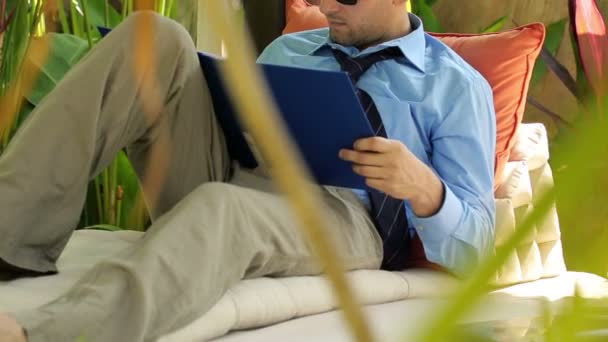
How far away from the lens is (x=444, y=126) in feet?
4.96

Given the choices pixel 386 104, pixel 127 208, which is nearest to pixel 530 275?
pixel 386 104

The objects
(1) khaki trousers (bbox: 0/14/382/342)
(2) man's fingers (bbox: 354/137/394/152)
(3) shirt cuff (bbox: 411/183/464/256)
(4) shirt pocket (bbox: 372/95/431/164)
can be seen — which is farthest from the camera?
(4) shirt pocket (bbox: 372/95/431/164)

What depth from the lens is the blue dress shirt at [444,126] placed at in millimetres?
1438

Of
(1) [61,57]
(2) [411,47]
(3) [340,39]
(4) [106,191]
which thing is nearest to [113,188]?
(4) [106,191]

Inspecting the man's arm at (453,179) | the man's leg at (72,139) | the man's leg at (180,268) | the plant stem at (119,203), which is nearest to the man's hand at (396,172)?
the man's arm at (453,179)

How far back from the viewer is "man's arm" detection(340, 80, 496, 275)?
1324mm

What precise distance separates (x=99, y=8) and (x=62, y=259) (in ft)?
3.47

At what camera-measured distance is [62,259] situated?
141cm

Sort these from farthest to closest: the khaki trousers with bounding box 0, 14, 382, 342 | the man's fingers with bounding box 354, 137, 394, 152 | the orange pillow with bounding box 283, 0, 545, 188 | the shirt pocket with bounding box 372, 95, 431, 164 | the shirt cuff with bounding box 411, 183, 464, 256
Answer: the orange pillow with bounding box 283, 0, 545, 188
the shirt pocket with bounding box 372, 95, 431, 164
the shirt cuff with bounding box 411, 183, 464, 256
the man's fingers with bounding box 354, 137, 394, 152
the khaki trousers with bounding box 0, 14, 382, 342

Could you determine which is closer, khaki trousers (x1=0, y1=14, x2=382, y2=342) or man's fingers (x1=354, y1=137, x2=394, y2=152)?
khaki trousers (x1=0, y1=14, x2=382, y2=342)

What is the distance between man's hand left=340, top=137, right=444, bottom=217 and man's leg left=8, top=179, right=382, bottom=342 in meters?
0.12

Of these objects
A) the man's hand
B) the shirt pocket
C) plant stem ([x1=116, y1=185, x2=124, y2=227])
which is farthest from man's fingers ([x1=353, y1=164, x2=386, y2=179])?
plant stem ([x1=116, y1=185, x2=124, y2=227])

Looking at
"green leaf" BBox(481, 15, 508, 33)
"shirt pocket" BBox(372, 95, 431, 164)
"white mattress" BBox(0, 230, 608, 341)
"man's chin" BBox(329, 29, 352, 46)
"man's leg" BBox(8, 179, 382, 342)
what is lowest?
"white mattress" BBox(0, 230, 608, 341)

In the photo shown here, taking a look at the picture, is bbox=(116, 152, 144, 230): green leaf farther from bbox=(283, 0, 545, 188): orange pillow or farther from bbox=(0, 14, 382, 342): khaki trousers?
bbox=(283, 0, 545, 188): orange pillow
